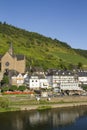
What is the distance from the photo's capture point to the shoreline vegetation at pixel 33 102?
6731 centimetres

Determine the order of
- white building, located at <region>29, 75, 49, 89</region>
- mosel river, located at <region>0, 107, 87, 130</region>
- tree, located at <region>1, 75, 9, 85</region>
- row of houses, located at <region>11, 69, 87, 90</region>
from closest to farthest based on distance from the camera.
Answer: mosel river, located at <region>0, 107, 87, 130</region> → tree, located at <region>1, 75, 9, 85</region> → row of houses, located at <region>11, 69, 87, 90</region> → white building, located at <region>29, 75, 49, 89</region>

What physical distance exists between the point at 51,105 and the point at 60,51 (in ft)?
294

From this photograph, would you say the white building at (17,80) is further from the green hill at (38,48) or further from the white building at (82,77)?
the green hill at (38,48)

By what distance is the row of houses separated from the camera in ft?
285

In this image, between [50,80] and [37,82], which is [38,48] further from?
[37,82]

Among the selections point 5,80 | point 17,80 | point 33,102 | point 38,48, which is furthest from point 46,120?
point 38,48

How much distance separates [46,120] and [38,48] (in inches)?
3550

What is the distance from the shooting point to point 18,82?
284 feet

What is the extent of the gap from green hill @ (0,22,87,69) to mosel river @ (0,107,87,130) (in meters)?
47.6

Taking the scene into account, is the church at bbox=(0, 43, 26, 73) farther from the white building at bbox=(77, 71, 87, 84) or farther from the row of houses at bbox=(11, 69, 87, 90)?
the white building at bbox=(77, 71, 87, 84)

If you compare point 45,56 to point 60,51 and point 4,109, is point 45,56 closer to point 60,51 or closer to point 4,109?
point 60,51

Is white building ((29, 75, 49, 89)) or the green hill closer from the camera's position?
white building ((29, 75, 49, 89))

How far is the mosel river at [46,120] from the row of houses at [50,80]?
18994 millimetres

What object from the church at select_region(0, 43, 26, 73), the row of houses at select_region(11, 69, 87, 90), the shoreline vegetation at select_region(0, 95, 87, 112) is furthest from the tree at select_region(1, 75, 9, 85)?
the shoreline vegetation at select_region(0, 95, 87, 112)
